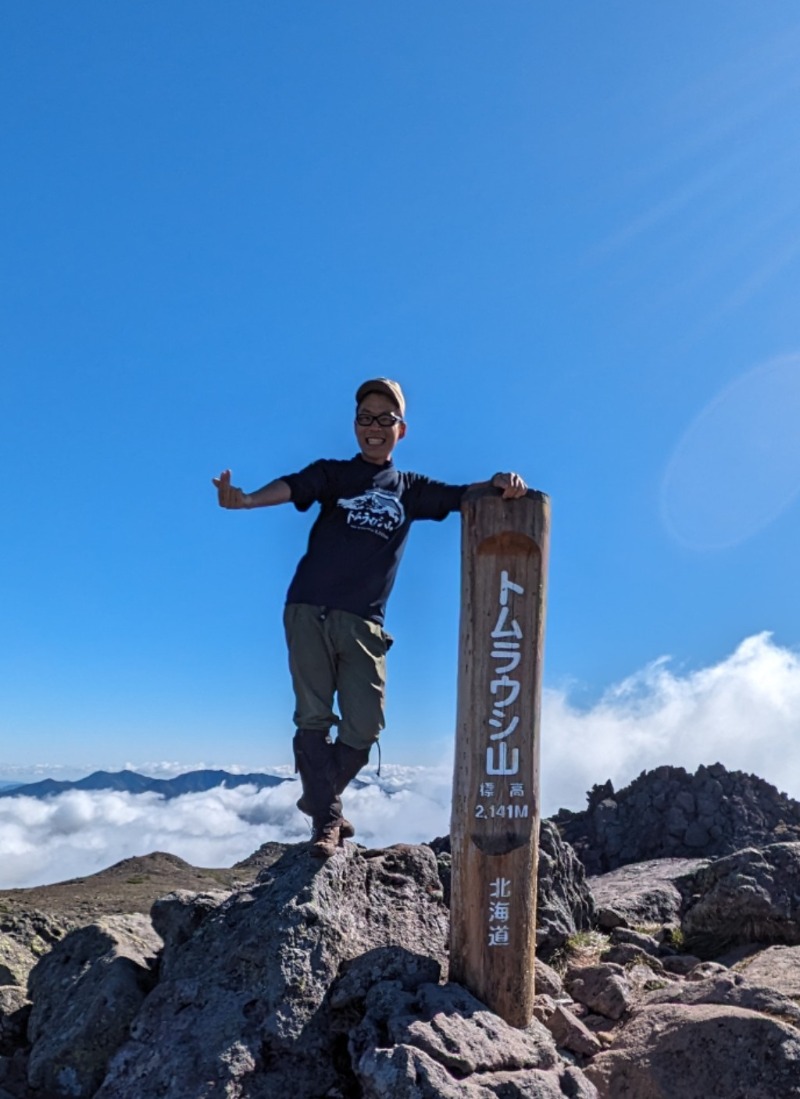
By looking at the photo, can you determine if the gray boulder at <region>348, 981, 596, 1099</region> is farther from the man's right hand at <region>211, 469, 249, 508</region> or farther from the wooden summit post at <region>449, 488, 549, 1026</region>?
the man's right hand at <region>211, 469, 249, 508</region>

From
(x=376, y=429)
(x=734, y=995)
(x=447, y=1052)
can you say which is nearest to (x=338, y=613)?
(x=376, y=429)

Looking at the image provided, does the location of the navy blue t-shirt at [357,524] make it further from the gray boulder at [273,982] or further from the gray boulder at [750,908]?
the gray boulder at [750,908]

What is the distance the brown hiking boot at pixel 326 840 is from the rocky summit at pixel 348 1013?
0.25 feet

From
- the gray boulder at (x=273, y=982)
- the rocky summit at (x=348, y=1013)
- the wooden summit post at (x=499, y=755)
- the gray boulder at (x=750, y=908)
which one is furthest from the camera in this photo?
the gray boulder at (x=750, y=908)

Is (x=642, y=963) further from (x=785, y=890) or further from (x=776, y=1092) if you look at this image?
(x=776, y=1092)

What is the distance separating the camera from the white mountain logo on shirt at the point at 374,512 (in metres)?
6.51

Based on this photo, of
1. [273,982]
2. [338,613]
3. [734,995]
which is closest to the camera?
[273,982]

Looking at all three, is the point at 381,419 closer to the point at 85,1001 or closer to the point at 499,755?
the point at 499,755

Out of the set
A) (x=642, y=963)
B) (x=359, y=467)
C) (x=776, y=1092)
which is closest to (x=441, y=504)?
(x=359, y=467)

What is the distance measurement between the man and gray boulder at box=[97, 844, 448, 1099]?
0.37 meters

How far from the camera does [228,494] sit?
6.18 metres

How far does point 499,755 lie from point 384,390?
8.88 feet

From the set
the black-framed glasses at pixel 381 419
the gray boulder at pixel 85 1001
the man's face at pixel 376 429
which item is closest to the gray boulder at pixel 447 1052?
the gray boulder at pixel 85 1001

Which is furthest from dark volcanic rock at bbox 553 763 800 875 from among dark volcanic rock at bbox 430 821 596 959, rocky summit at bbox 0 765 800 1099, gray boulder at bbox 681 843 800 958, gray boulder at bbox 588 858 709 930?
rocky summit at bbox 0 765 800 1099
